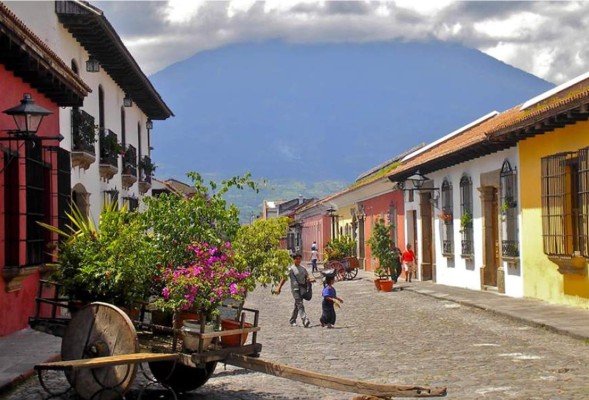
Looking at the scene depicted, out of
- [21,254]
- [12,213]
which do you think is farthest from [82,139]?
[12,213]

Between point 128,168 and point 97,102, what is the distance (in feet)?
12.7

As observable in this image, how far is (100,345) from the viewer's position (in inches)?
285

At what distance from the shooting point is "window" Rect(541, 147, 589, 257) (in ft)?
51.6

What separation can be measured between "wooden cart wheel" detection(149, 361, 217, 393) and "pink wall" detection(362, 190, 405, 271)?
75.7 ft

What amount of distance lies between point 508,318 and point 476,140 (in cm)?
568

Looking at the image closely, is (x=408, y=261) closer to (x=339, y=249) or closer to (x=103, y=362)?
(x=339, y=249)

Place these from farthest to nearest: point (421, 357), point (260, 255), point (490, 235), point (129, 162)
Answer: point (129, 162)
point (490, 235)
point (421, 357)
point (260, 255)

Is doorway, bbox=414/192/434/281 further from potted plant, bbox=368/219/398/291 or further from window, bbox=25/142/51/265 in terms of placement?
window, bbox=25/142/51/265

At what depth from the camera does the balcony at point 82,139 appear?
18.4 meters

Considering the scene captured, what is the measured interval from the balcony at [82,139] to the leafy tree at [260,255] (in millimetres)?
Result: 10169

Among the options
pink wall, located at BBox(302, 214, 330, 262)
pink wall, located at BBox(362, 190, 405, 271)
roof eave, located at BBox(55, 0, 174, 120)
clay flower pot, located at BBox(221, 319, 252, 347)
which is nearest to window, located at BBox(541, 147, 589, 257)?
roof eave, located at BBox(55, 0, 174, 120)

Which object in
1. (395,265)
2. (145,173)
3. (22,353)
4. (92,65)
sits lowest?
A: (22,353)

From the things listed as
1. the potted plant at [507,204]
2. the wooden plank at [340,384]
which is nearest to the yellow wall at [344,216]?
the potted plant at [507,204]

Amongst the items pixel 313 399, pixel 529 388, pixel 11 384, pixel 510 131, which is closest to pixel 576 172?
pixel 510 131
